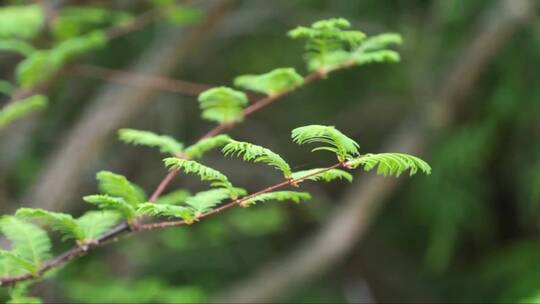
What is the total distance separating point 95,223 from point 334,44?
1.24 ft

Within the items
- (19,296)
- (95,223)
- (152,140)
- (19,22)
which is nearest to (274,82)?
(152,140)

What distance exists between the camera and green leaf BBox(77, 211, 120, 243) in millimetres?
764

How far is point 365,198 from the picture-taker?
194 cm

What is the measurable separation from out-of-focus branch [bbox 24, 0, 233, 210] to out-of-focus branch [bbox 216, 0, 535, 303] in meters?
0.57

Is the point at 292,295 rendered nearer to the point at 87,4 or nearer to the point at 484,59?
the point at 484,59

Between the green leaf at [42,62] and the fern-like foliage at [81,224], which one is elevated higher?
the green leaf at [42,62]

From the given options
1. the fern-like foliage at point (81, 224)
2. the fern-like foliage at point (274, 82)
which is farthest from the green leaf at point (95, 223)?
the fern-like foliage at point (274, 82)

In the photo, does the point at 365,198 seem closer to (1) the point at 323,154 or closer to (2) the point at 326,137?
(1) the point at 323,154

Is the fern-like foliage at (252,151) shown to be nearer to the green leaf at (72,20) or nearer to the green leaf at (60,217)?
the green leaf at (60,217)

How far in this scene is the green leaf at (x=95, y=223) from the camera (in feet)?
2.51

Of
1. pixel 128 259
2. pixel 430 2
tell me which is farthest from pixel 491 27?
pixel 128 259

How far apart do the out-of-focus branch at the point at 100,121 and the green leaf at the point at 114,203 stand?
1.07 meters

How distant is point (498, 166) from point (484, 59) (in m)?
0.44

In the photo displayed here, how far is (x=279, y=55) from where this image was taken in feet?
8.21
